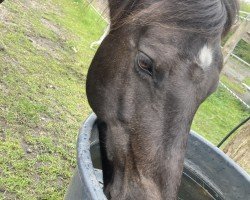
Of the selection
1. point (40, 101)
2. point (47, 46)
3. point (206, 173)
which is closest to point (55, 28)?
point (47, 46)

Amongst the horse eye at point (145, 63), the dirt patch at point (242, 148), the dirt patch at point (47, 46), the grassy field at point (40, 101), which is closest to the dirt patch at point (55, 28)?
the grassy field at point (40, 101)

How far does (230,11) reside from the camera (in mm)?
1970

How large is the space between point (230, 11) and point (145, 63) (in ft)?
1.68

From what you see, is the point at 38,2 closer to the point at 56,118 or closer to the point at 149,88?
the point at 56,118

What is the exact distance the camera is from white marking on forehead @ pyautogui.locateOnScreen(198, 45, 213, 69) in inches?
69.5

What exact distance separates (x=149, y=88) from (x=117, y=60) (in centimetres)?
24

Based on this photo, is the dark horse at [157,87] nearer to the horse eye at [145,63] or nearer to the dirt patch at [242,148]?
the horse eye at [145,63]

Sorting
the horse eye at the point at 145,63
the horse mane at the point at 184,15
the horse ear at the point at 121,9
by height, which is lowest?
the horse eye at the point at 145,63

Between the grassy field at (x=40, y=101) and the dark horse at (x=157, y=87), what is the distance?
1.89 feet

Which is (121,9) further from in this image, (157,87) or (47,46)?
(47,46)

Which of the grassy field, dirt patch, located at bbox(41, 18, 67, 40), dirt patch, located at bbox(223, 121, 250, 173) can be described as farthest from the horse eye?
dirt patch, located at bbox(41, 18, 67, 40)

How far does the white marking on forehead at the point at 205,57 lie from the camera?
1.76 meters

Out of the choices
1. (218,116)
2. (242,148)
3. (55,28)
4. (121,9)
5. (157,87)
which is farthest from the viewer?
(218,116)

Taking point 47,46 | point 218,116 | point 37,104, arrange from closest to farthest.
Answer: point 37,104 → point 47,46 → point 218,116
